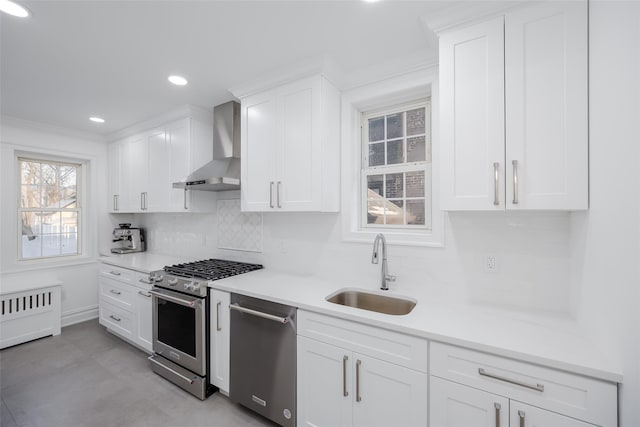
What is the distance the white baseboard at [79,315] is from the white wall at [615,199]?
16.8ft

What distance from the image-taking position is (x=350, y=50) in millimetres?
1861

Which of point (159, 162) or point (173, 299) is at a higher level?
point (159, 162)

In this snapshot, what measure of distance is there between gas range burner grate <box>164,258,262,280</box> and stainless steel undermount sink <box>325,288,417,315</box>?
0.95 m

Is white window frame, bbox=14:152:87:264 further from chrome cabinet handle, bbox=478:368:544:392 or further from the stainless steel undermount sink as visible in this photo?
chrome cabinet handle, bbox=478:368:544:392

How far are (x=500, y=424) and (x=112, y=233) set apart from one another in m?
4.81

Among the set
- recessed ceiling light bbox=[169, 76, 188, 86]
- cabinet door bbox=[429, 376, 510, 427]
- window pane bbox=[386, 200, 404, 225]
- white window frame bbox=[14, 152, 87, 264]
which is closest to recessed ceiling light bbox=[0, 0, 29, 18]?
recessed ceiling light bbox=[169, 76, 188, 86]

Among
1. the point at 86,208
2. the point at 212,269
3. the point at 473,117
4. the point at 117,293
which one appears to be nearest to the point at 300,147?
the point at 473,117

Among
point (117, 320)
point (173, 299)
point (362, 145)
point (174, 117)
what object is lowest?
point (117, 320)

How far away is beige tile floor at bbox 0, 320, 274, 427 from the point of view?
6.32 ft

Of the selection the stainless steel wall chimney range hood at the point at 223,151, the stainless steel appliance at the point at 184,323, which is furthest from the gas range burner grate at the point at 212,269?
the stainless steel wall chimney range hood at the point at 223,151

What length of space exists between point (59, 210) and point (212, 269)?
285 cm

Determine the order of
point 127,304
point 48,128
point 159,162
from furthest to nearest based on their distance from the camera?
point 48,128 → point 159,162 → point 127,304

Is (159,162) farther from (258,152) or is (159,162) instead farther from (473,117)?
(473,117)

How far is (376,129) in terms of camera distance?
227 centimetres
